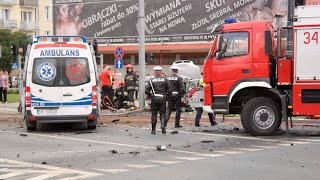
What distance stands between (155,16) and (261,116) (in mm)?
45399

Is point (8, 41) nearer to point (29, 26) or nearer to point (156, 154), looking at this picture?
point (29, 26)

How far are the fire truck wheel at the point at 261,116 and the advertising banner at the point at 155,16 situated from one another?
1464 inches

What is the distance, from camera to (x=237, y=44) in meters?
14.1

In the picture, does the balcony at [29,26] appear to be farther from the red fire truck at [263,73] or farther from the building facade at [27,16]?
the red fire truck at [263,73]

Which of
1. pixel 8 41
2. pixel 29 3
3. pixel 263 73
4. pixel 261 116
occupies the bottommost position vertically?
pixel 261 116

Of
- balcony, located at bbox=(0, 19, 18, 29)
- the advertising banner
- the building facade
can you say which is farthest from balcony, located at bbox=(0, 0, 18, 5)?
the advertising banner

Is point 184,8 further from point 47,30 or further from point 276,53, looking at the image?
point 276,53

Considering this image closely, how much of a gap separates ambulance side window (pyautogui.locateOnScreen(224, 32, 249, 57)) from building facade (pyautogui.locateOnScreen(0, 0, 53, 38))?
216ft

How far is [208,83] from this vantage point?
14.5m

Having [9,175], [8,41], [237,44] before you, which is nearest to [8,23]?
[8,41]

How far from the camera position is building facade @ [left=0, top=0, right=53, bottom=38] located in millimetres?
78500

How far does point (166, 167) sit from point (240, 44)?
5545mm

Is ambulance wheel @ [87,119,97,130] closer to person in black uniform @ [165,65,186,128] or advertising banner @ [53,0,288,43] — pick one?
person in black uniform @ [165,65,186,128]

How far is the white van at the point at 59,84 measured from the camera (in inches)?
600
